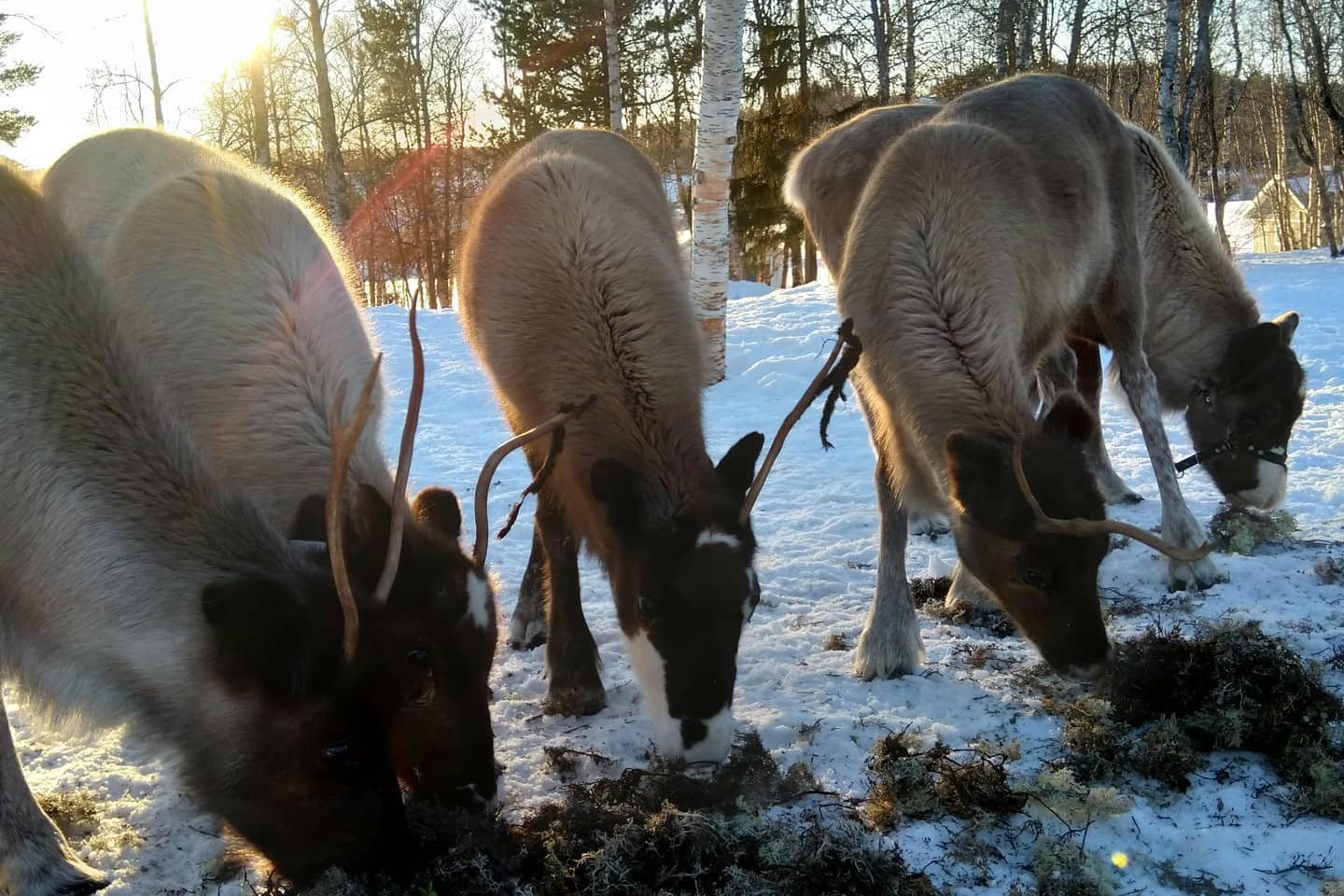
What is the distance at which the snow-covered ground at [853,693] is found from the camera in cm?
267

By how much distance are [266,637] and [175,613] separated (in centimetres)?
29

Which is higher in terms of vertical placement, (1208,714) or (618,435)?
(618,435)

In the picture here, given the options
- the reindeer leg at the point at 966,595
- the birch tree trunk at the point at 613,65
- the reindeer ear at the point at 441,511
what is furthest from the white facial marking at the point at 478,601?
the birch tree trunk at the point at 613,65

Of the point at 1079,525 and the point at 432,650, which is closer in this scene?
the point at 432,650

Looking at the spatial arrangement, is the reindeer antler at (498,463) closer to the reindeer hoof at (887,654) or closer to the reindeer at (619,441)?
the reindeer at (619,441)

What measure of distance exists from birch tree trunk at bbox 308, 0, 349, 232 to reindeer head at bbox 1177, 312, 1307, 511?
47.2ft

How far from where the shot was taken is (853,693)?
12.2 ft

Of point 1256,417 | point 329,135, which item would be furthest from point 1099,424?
point 329,135

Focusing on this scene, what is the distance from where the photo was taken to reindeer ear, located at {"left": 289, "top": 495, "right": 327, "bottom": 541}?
8.64ft

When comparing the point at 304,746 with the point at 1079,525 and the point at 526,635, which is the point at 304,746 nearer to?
the point at 526,635

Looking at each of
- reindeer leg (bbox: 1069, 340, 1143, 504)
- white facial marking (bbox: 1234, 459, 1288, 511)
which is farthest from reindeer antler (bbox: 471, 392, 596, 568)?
white facial marking (bbox: 1234, 459, 1288, 511)

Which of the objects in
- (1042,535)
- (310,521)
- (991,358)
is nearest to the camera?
(310,521)

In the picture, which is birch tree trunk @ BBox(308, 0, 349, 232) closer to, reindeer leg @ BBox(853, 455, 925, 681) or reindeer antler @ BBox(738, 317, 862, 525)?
reindeer leg @ BBox(853, 455, 925, 681)

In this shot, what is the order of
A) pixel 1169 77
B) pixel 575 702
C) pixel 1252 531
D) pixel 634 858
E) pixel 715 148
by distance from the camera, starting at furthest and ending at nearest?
pixel 1169 77 → pixel 715 148 → pixel 1252 531 → pixel 575 702 → pixel 634 858
